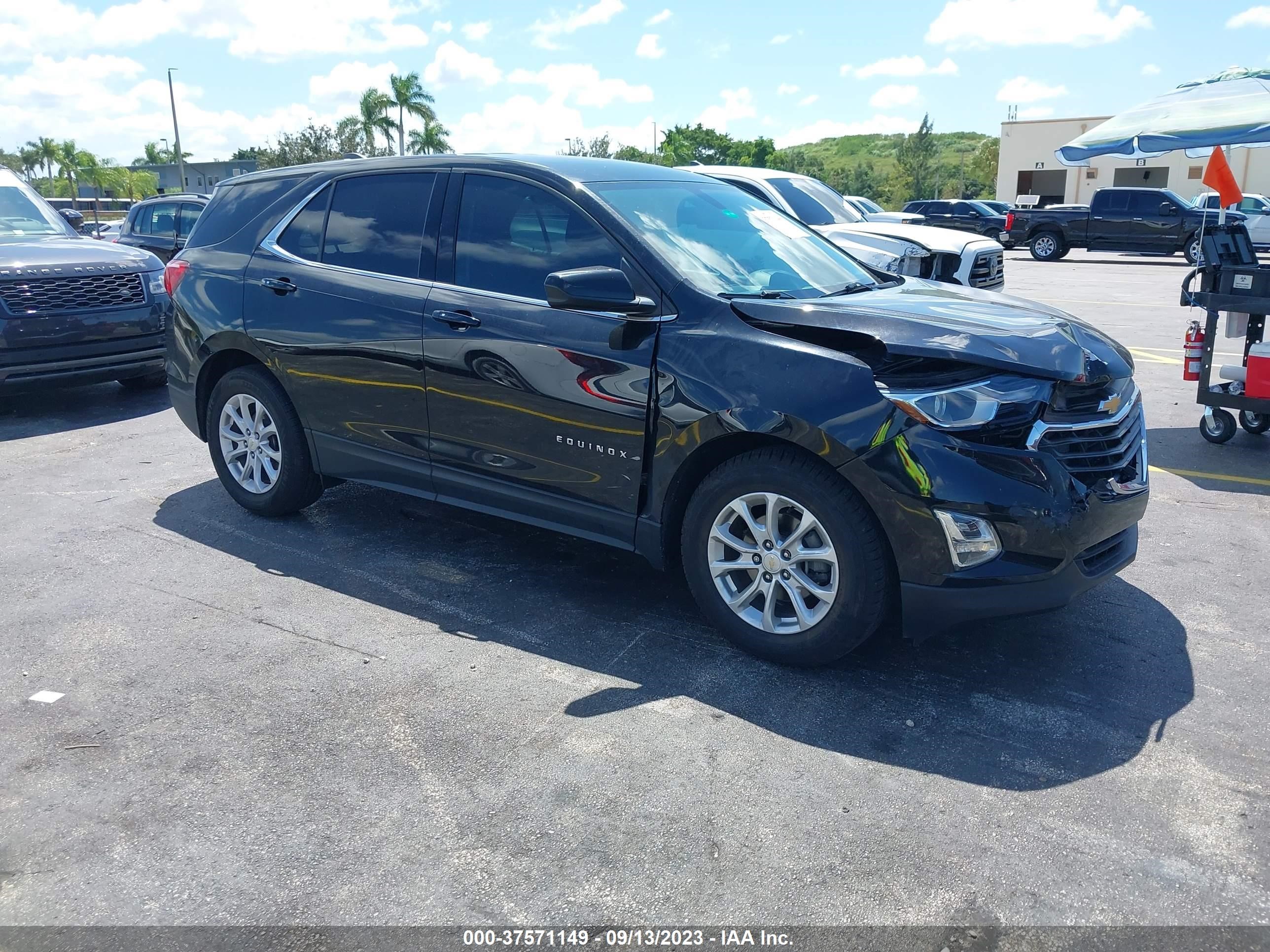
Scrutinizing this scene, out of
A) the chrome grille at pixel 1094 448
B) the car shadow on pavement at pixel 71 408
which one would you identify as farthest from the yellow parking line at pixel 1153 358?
the car shadow on pavement at pixel 71 408

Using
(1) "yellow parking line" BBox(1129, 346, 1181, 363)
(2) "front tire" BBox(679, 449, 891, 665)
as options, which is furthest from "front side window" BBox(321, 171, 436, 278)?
(1) "yellow parking line" BBox(1129, 346, 1181, 363)

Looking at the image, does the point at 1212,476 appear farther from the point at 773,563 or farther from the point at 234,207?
the point at 234,207

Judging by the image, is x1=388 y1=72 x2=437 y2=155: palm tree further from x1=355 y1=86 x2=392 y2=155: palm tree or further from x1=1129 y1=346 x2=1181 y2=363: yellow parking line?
x1=1129 y1=346 x2=1181 y2=363: yellow parking line

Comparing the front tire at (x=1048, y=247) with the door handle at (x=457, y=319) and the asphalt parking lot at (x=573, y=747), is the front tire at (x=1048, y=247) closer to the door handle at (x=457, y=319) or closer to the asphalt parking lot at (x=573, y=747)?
the asphalt parking lot at (x=573, y=747)

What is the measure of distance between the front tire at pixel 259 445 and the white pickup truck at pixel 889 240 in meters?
5.51

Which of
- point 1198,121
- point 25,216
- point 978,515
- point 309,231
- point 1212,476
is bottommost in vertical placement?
point 1212,476

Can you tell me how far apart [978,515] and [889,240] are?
752cm

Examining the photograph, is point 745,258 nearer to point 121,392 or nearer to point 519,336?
point 519,336

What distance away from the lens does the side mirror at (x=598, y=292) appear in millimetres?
3914

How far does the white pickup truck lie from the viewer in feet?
33.7

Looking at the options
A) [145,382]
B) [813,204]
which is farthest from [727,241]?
[813,204]

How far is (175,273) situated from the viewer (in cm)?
577

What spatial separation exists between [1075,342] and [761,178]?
27.1 ft

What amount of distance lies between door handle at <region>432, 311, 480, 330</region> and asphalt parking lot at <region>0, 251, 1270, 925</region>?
3.85 feet
